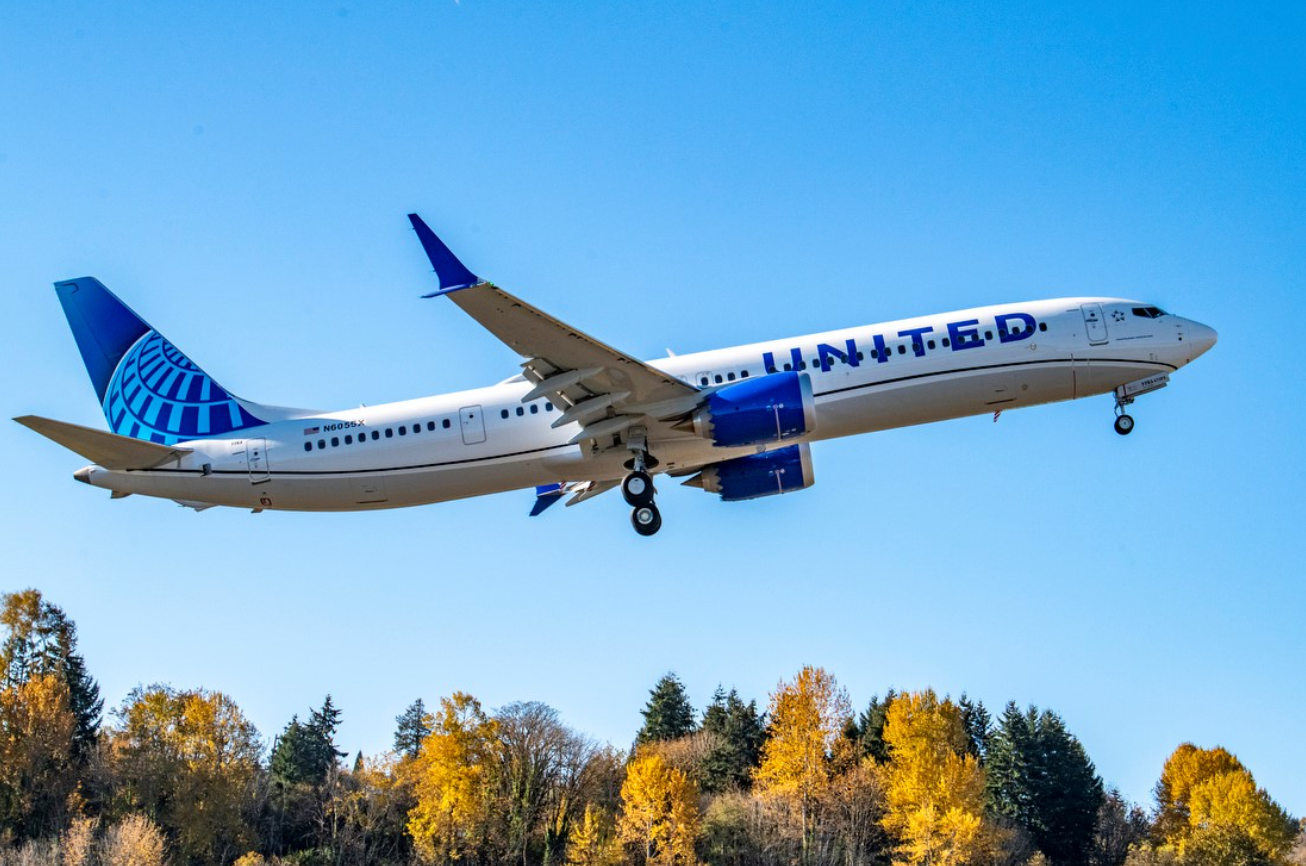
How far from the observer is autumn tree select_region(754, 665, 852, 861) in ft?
265

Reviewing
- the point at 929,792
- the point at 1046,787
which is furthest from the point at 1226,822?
the point at 929,792

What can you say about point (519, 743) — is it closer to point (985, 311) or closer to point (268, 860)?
point (268, 860)

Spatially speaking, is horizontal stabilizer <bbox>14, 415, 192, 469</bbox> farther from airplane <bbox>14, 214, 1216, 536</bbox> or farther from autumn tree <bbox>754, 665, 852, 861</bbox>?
autumn tree <bbox>754, 665, 852, 861</bbox>

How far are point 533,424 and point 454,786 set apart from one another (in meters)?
47.7

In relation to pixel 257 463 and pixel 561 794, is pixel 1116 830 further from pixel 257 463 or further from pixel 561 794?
pixel 257 463

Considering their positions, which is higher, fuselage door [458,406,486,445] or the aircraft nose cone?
the aircraft nose cone

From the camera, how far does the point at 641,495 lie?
135ft

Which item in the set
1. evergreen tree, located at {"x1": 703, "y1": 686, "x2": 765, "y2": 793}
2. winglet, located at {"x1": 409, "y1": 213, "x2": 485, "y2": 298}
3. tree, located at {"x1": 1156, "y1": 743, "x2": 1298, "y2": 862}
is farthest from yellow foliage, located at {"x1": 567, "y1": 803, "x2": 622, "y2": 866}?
winglet, located at {"x1": 409, "y1": 213, "x2": 485, "y2": 298}

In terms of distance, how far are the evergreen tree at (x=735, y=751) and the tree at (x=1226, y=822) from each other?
1098 inches

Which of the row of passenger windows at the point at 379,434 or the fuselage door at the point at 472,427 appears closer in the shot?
the fuselage door at the point at 472,427

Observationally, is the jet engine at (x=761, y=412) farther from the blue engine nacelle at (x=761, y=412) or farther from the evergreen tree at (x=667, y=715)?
the evergreen tree at (x=667, y=715)

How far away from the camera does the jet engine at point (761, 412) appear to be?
3859cm

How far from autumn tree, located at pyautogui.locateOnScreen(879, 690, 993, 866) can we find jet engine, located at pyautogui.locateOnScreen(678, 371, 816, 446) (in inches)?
1745

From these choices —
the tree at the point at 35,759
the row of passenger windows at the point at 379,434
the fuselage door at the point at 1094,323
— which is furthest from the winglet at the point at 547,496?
the tree at the point at 35,759
